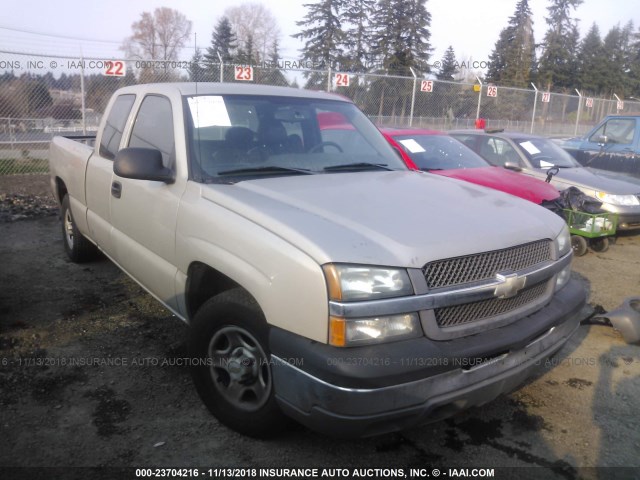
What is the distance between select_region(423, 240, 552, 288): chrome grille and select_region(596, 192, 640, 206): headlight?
511 centimetres

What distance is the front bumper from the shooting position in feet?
7.06

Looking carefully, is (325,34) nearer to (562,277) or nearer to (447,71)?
(447,71)

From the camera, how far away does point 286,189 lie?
2.98 m

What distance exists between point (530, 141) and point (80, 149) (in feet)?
21.4

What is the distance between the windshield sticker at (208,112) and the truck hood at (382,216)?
556mm

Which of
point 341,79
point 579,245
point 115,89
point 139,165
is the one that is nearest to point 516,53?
point 341,79

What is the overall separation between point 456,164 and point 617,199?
2.36 metres

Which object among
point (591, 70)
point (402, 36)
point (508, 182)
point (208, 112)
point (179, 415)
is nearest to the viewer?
point (179, 415)

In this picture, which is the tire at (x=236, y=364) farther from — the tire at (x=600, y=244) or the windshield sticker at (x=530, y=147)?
the windshield sticker at (x=530, y=147)

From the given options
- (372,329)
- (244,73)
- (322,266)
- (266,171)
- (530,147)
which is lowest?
(372,329)

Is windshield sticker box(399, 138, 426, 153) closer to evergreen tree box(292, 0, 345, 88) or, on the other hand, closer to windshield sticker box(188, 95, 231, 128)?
windshield sticker box(188, 95, 231, 128)

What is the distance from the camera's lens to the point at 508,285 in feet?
8.21

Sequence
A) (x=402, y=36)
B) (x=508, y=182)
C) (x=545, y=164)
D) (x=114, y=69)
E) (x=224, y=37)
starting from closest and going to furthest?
(x=508, y=182)
(x=545, y=164)
(x=114, y=69)
(x=402, y=36)
(x=224, y=37)

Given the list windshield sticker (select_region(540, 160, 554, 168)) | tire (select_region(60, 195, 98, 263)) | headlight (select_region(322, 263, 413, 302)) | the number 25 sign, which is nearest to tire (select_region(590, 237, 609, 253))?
windshield sticker (select_region(540, 160, 554, 168))
